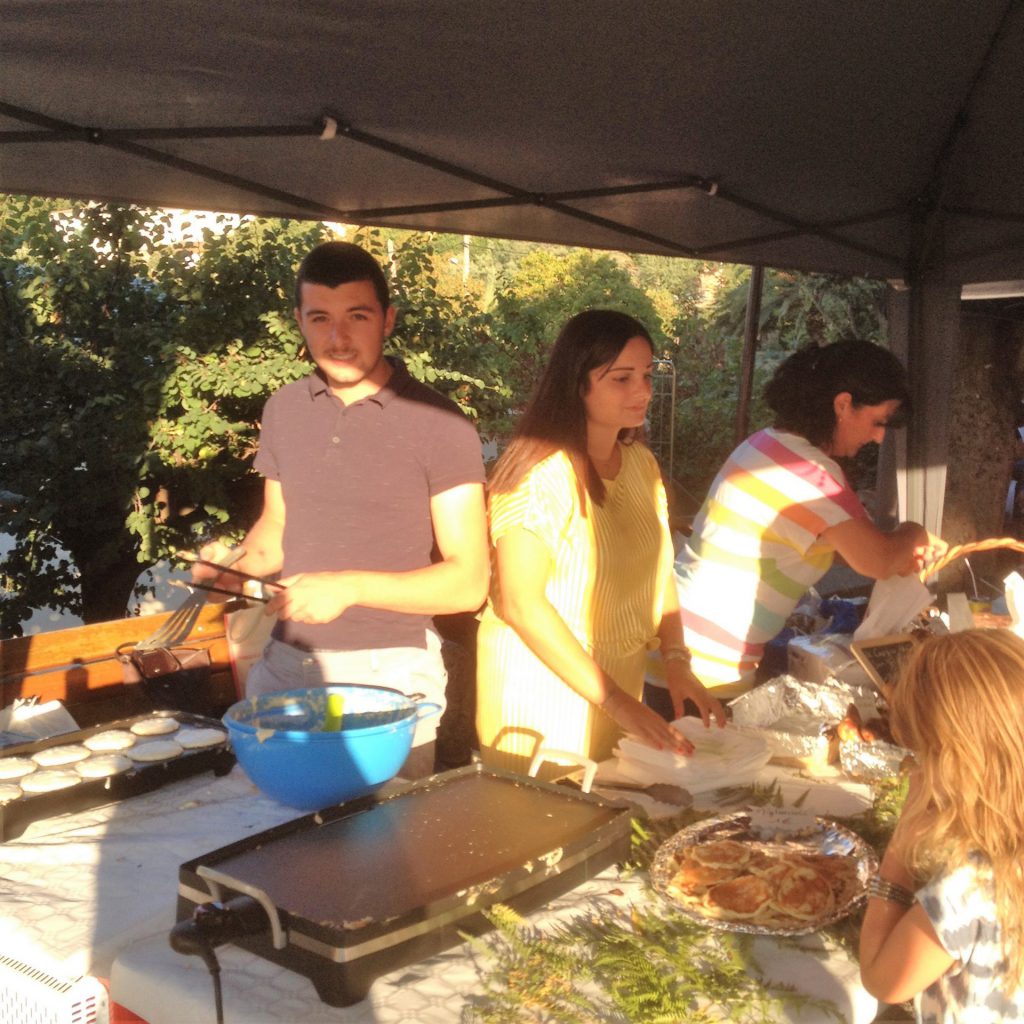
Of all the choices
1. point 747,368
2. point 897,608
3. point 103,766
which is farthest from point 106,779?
point 747,368

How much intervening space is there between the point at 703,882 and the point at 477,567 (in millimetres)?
836

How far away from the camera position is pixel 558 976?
1.19 m

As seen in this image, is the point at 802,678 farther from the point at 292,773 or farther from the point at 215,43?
the point at 215,43

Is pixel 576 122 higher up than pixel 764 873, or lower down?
higher up

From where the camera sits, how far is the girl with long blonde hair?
1.16 m

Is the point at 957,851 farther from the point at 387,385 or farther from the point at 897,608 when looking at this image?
the point at 387,385

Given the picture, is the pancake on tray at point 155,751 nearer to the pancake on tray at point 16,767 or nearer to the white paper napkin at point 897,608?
the pancake on tray at point 16,767

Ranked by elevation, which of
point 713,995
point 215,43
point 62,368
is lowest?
point 713,995

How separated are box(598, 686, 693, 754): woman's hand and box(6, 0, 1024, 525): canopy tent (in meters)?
1.48

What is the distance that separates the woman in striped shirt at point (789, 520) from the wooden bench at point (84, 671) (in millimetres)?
1666

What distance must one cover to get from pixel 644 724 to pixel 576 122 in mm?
1793

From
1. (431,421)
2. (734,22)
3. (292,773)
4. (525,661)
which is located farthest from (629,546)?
(734,22)

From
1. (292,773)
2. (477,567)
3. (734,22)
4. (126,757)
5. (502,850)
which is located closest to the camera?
(502,850)

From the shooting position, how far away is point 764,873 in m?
1.42
